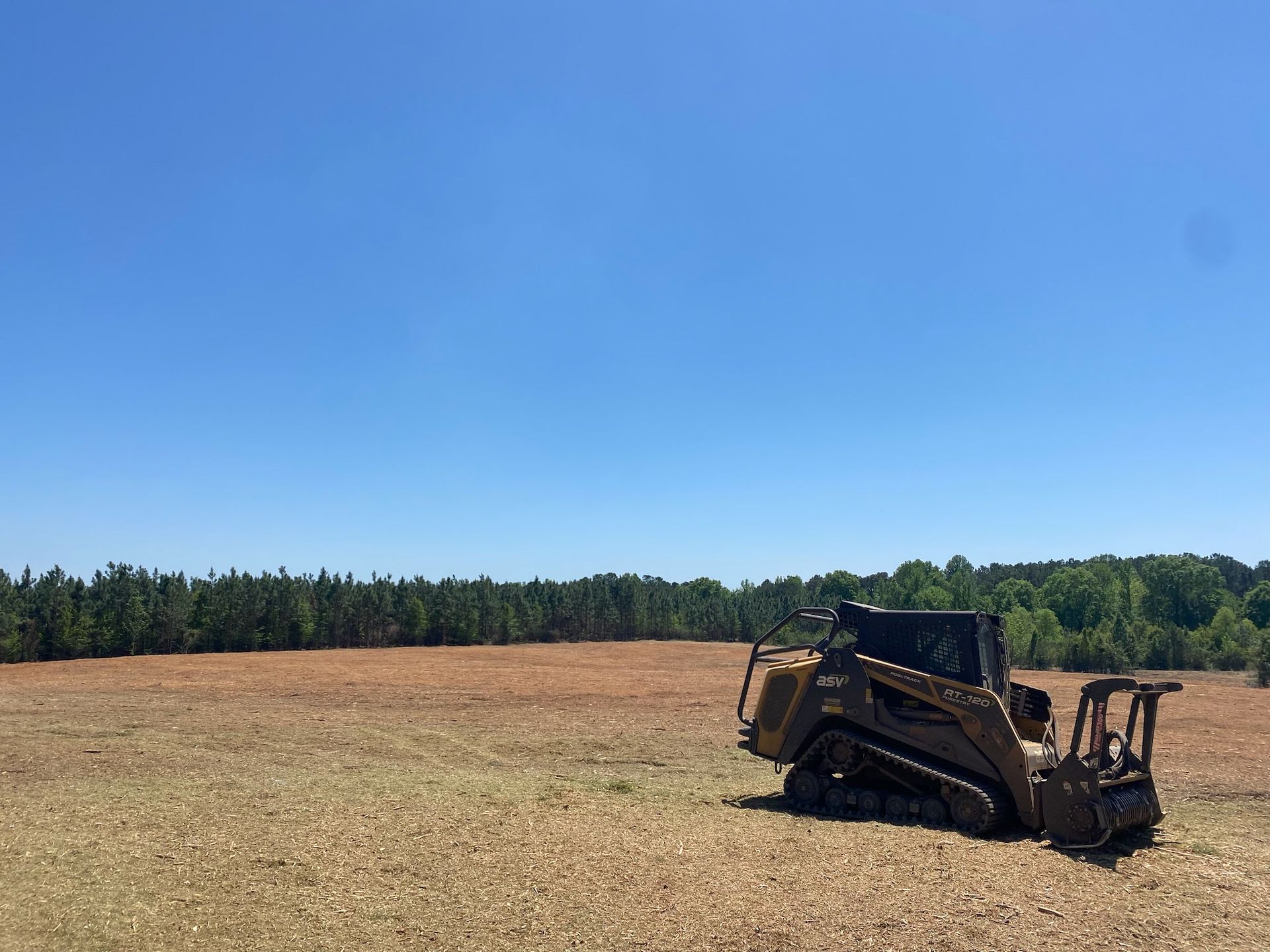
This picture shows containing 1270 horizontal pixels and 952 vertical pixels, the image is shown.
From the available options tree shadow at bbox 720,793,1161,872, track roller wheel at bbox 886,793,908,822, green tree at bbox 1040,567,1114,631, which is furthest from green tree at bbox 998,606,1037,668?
track roller wheel at bbox 886,793,908,822

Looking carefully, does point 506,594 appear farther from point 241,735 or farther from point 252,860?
point 252,860

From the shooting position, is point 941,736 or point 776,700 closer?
point 941,736

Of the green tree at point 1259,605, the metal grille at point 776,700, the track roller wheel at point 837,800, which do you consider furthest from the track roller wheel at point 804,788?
the green tree at point 1259,605

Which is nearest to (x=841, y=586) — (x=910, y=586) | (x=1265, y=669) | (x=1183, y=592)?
(x=910, y=586)

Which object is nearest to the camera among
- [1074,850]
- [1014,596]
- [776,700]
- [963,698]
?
[1074,850]

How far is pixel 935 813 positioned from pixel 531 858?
5.36 meters

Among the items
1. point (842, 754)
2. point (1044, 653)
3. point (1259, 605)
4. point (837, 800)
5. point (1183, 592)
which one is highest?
point (1183, 592)

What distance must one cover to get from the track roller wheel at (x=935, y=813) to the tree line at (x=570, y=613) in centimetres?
3775

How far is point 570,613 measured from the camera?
352 ft

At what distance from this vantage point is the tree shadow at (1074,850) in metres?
8.77

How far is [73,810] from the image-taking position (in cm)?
1009

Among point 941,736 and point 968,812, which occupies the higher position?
point 941,736

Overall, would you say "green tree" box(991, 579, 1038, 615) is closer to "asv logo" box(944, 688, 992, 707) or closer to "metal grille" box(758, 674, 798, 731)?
"metal grille" box(758, 674, 798, 731)

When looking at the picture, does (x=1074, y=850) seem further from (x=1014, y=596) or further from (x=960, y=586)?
(x=1014, y=596)
